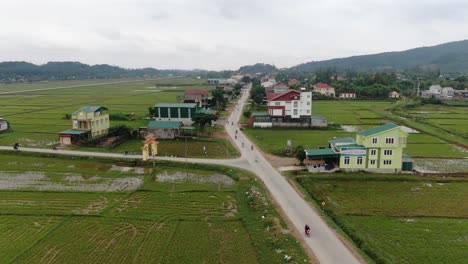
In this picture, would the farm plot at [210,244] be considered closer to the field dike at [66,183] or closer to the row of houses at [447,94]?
the field dike at [66,183]

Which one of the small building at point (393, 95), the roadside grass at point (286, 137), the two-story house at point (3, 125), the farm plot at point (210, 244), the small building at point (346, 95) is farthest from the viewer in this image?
the small building at point (346, 95)

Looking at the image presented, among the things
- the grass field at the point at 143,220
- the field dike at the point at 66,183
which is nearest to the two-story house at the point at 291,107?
the grass field at the point at 143,220

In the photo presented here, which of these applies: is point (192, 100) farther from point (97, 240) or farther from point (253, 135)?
point (97, 240)

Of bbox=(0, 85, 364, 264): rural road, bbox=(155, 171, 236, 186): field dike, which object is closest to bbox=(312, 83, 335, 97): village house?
bbox=(0, 85, 364, 264): rural road

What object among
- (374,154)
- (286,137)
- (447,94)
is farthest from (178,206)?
(447,94)

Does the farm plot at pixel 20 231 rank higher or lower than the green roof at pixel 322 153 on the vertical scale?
lower

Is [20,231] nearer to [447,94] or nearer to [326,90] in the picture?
[326,90]
